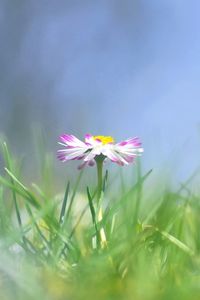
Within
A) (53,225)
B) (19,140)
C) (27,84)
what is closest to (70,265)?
(53,225)

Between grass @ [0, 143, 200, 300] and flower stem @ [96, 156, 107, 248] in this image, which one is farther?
flower stem @ [96, 156, 107, 248]

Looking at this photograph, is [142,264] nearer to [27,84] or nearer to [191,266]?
[191,266]

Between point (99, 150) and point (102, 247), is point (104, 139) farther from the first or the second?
point (102, 247)

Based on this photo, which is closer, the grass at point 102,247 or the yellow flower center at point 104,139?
the grass at point 102,247

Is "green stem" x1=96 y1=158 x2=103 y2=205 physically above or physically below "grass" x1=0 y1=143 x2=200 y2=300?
above

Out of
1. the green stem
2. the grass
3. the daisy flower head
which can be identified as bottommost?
the grass
